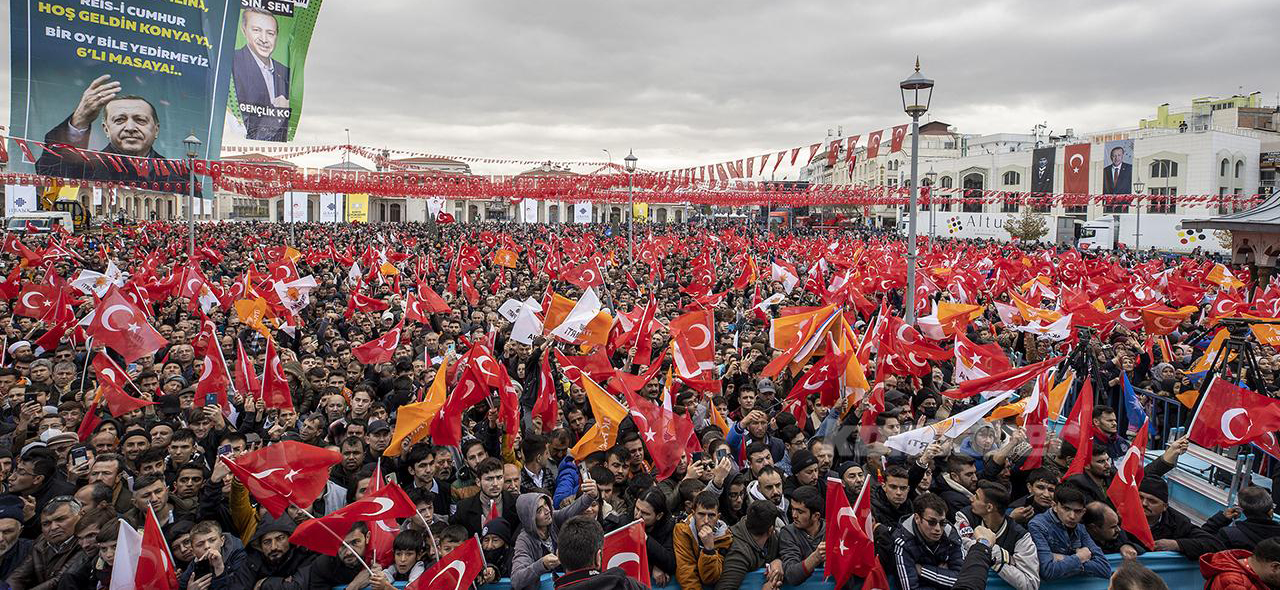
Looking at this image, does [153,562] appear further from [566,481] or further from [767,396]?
[767,396]

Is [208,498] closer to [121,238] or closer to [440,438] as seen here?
[440,438]

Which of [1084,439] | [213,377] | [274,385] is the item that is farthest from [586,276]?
[1084,439]

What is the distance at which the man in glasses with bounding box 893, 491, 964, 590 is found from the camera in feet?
14.8

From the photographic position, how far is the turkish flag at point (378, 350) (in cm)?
1055

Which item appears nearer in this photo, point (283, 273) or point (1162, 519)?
point (1162, 519)

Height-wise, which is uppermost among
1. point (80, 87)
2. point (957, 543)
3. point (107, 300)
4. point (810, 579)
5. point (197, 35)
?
point (197, 35)

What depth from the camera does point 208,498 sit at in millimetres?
5422

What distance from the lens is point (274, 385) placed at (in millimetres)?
8242

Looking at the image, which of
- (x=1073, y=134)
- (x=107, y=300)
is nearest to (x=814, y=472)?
(x=107, y=300)

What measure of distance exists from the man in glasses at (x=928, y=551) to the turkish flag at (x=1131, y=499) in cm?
119

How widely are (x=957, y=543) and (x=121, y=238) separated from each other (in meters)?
36.7

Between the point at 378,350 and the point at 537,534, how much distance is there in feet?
20.7

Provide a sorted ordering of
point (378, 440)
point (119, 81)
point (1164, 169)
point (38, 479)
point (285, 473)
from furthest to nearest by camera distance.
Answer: point (1164, 169)
point (119, 81)
point (378, 440)
point (38, 479)
point (285, 473)

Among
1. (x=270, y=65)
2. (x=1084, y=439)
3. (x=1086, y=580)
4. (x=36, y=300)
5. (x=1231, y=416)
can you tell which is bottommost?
(x=1086, y=580)
